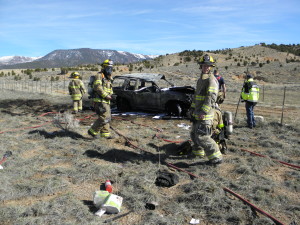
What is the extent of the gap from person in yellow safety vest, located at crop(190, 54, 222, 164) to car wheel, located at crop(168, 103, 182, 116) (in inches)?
181

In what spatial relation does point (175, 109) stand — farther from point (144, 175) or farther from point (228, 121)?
point (144, 175)

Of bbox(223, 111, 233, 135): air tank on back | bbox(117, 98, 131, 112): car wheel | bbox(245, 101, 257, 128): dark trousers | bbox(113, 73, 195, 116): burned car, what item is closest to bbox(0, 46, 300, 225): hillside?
bbox(245, 101, 257, 128): dark trousers

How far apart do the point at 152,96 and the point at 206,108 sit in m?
5.59

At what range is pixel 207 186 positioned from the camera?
13.6 ft

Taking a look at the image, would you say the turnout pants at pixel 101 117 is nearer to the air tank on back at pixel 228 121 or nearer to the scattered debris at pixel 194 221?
the air tank on back at pixel 228 121

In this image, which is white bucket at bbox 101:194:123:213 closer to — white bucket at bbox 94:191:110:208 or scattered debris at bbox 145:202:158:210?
white bucket at bbox 94:191:110:208

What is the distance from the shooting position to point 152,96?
33.2 feet

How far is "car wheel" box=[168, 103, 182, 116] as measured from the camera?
31.2 ft

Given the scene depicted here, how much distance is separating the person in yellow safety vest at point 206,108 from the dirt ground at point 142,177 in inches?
18.2

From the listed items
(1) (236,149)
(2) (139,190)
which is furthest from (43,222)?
(1) (236,149)

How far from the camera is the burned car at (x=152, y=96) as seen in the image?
959 cm

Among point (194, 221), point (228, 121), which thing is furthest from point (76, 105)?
point (194, 221)

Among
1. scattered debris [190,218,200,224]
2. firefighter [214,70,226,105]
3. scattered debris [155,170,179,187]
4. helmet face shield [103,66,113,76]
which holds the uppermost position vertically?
helmet face shield [103,66,113,76]

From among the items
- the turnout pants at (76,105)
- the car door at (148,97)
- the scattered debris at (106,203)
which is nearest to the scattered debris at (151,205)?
the scattered debris at (106,203)
